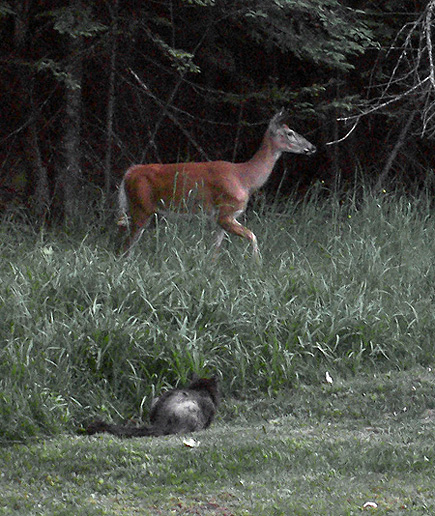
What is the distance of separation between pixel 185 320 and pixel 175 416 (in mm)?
1143

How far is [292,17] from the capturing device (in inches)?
438

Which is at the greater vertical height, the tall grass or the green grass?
the green grass

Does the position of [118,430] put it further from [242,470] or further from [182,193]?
[182,193]

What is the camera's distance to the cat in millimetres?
6277

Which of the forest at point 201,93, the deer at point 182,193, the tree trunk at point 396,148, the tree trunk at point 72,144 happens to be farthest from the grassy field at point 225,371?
the tree trunk at point 396,148

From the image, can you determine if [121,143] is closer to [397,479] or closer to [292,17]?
[292,17]

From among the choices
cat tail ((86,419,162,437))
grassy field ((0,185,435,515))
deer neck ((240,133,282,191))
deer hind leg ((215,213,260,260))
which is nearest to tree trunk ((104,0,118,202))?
deer neck ((240,133,282,191))

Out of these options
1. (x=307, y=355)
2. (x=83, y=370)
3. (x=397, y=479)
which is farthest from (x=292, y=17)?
(x=397, y=479)

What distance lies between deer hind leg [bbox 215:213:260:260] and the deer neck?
0.59 m

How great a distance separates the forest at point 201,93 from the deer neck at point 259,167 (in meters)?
0.29

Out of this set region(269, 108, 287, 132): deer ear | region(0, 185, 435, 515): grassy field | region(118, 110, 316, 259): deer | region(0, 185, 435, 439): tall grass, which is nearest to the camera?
region(0, 185, 435, 515): grassy field

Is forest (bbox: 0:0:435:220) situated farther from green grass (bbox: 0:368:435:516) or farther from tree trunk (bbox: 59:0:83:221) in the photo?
green grass (bbox: 0:368:435:516)

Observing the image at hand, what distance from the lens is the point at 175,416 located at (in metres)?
6.40

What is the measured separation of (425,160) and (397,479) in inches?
362
